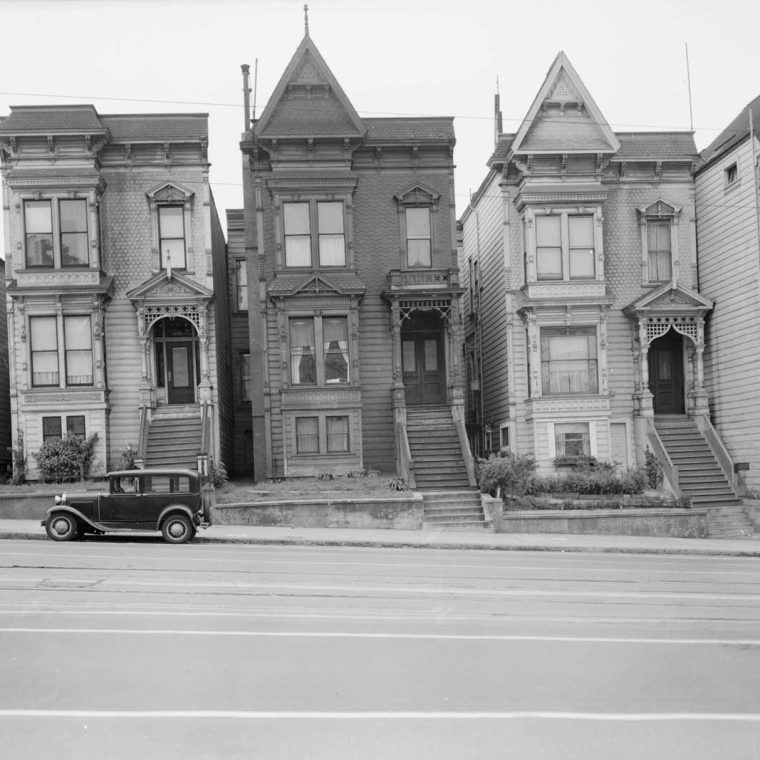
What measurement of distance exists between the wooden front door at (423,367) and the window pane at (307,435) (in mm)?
3788

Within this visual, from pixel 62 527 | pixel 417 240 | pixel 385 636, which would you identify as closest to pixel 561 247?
pixel 417 240

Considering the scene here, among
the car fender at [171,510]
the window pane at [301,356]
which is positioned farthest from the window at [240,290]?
the car fender at [171,510]

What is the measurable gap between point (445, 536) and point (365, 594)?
10.1 meters

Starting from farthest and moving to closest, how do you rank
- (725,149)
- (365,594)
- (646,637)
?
(725,149)
(365,594)
(646,637)

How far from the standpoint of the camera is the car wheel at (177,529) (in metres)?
21.6

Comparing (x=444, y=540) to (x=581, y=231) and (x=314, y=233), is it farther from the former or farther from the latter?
(x=581, y=231)

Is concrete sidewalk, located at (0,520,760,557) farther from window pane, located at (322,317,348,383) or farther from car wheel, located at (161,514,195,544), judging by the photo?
window pane, located at (322,317,348,383)

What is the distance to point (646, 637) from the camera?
11117 mm

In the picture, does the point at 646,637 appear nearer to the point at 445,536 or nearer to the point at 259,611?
the point at 259,611

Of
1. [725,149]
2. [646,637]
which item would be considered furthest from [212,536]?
[725,149]

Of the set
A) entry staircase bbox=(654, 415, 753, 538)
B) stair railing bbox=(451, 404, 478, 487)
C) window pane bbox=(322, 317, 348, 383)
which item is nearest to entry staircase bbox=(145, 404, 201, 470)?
window pane bbox=(322, 317, 348, 383)

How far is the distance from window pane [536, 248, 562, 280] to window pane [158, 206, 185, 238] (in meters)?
11.5

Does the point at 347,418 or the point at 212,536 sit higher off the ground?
the point at 347,418

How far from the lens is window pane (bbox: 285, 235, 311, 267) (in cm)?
3130
